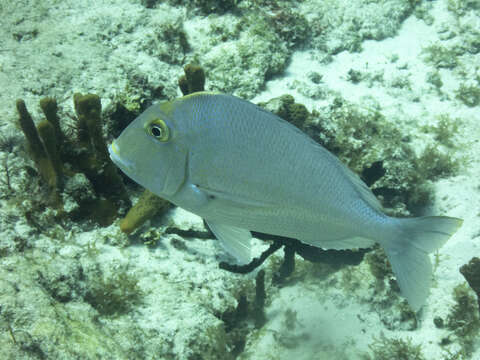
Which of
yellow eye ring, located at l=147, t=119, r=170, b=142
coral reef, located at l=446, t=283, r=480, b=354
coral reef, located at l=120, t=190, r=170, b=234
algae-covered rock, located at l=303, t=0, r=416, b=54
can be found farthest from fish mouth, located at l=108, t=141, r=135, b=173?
algae-covered rock, located at l=303, t=0, r=416, b=54

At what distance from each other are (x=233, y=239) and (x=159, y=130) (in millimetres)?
723

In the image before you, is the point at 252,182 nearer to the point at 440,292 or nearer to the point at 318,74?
the point at 440,292

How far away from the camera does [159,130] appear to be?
5.34 ft

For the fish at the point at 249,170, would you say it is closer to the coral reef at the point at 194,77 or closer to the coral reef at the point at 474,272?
the coral reef at the point at 474,272

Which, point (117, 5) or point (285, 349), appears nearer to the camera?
point (285, 349)

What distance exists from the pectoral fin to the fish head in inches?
14.2

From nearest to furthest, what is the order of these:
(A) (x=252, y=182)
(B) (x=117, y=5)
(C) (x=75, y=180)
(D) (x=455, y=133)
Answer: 1. (A) (x=252, y=182)
2. (C) (x=75, y=180)
3. (D) (x=455, y=133)
4. (B) (x=117, y=5)

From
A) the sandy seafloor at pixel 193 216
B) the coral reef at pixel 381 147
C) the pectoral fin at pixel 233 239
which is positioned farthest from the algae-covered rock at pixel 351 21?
the pectoral fin at pixel 233 239

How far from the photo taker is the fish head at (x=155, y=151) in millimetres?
1636

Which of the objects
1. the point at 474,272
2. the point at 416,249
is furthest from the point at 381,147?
the point at 416,249

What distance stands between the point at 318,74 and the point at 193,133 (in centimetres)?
509

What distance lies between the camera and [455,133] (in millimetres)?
5344

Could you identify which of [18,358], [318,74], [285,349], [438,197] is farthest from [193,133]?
[318,74]

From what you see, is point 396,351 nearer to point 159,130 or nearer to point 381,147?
point 381,147
